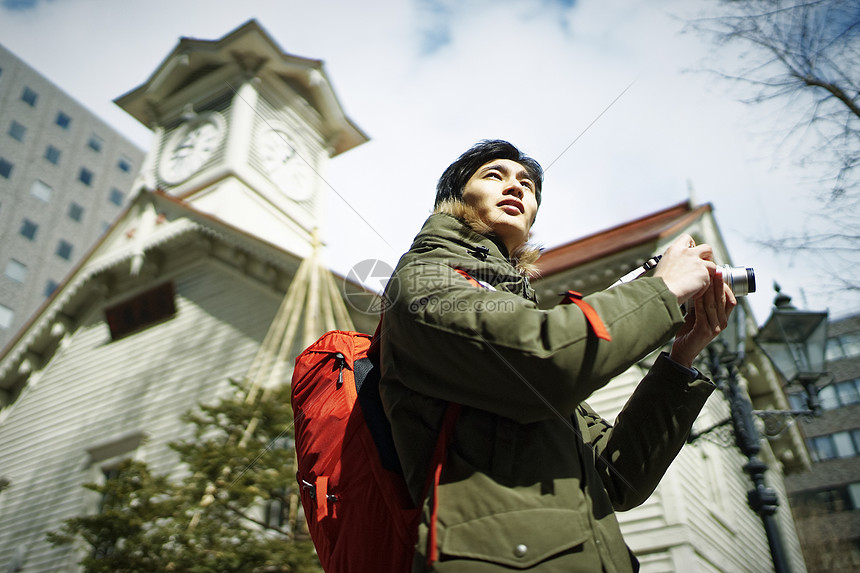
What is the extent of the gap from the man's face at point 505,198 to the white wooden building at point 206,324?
7135 millimetres

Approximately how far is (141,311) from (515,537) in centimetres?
1407

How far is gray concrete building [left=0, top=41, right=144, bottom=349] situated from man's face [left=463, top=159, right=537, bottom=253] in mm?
48946

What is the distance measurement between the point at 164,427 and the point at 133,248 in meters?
4.47

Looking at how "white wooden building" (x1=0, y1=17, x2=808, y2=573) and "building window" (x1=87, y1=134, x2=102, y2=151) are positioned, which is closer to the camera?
"white wooden building" (x1=0, y1=17, x2=808, y2=573)

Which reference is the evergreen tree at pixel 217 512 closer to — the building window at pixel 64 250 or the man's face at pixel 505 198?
the man's face at pixel 505 198

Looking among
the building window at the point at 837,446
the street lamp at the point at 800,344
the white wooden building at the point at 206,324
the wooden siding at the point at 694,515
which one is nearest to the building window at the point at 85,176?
the white wooden building at the point at 206,324

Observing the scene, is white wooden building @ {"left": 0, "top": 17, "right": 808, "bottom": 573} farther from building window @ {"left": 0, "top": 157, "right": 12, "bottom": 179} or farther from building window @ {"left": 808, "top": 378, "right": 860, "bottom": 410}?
building window @ {"left": 0, "top": 157, "right": 12, "bottom": 179}

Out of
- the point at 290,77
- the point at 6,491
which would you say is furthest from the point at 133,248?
the point at 290,77

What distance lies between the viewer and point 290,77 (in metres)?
19.5

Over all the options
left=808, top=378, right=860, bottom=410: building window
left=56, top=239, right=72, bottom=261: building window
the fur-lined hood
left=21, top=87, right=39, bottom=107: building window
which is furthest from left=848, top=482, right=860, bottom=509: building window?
left=21, top=87, right=39, bottom=107: building window

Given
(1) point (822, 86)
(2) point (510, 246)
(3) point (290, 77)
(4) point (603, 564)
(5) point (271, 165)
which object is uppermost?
(3) point (290, 77)

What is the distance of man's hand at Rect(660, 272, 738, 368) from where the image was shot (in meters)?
1.65

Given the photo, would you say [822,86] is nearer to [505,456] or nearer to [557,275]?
[557,275]

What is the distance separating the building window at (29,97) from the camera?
5056 centimetres
